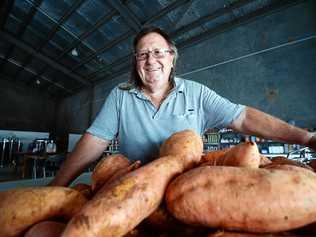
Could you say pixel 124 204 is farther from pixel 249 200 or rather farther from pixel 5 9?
pixel 5 9

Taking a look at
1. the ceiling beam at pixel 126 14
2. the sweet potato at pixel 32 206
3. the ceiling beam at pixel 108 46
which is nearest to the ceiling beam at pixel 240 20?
the ceiling beam at pixel 108 46

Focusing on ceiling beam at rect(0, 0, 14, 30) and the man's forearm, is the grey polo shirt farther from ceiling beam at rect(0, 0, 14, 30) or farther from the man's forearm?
ceiling beam at rect(0, 0, 14, 30)

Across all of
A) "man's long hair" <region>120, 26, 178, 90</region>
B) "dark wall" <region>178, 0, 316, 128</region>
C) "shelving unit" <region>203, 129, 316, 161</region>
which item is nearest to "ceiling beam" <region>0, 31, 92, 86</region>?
"dark wall" <region>178, 0, 316, 128</region>

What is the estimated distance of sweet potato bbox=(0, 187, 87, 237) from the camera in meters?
0.38

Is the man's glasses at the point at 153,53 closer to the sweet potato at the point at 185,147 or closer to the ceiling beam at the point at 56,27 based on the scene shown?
the sweet potato at the point at 185,147

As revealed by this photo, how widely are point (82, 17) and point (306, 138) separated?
5.99 metres

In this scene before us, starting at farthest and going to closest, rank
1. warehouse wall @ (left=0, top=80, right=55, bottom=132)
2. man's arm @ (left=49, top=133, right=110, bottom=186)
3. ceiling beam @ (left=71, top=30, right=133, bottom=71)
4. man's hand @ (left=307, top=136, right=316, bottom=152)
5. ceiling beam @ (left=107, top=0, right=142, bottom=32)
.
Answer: warehouse wall @ (left=0, top=80, right=55, bottom=132), ceiling beam @ (left=71, top=30, right=133, bottom=71), ceiling beam @ (left=107, top=0, right=142, bottom=32), man's arm @ (left=49, top=133, right=110, bottom=186), man's hand @ (left=307, top=136, right=316, bottom=152)

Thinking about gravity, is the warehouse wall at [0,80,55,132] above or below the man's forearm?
above

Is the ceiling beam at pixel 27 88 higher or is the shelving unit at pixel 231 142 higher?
the ceiling beam at pixel 27 88

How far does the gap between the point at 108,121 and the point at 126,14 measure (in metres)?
4.54

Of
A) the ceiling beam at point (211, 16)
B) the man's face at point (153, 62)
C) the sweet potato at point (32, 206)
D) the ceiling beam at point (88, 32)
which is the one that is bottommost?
the sweet potato at point (32, 206)

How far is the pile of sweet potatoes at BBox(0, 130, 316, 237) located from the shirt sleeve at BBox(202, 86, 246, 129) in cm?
62

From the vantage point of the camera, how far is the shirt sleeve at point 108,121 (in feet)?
3.39

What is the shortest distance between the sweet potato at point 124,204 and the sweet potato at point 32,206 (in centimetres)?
11
